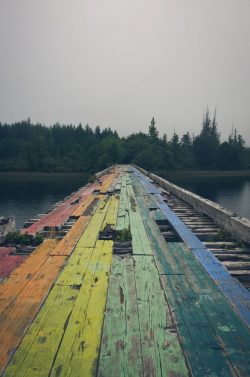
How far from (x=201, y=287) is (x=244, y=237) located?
2762 mm

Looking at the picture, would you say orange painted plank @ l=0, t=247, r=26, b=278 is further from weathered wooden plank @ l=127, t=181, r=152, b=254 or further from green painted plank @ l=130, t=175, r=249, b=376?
green painted plank @ l=130, t=175, r=249, b=376

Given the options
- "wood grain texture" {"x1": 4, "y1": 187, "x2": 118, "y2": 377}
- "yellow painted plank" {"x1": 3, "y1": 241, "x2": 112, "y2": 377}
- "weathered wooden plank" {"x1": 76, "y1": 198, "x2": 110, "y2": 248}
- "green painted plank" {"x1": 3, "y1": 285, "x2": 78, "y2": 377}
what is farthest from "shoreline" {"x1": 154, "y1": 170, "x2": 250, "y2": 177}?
"green painted plank" {"x1": 3, "y1": 285, "x2": 78, "y2": 377}

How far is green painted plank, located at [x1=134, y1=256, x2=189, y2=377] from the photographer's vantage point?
2428mm

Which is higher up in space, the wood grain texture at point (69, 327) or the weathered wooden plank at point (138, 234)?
the weathered wooden plank at point (138, 234)

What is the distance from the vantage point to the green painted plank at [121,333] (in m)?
2.42

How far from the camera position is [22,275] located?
4102mm

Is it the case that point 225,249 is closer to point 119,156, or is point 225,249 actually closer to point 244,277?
point 244,277

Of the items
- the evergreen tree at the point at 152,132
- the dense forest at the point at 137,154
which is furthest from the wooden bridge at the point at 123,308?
the evergreen tree at the point at 152,132

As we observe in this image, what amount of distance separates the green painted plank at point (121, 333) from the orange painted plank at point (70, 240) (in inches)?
53.4

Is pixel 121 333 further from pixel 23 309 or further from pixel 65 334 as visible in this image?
pixel 23 309

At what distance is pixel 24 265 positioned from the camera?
4457 millimetres

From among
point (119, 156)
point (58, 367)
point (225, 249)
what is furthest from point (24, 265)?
point (119, 156)

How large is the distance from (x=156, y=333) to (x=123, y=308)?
1.85 ft

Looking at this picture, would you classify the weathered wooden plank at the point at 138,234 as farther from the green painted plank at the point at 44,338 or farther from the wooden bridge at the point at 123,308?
the green painted plank at the point at 44,338
